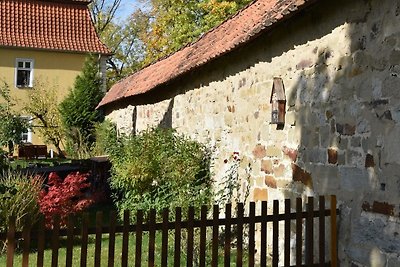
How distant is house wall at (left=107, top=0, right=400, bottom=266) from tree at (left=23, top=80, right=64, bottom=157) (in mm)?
14943

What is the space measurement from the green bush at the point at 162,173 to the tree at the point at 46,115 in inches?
521

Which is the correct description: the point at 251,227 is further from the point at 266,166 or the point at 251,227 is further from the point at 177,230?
the point at 266,166

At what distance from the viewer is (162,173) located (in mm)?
7844

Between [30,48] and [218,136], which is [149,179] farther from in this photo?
[30,48]

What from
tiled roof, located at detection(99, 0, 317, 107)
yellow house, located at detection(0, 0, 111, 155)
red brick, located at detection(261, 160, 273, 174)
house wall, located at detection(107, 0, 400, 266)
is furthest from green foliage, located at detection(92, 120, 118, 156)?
red brick, located at detection(261, 160, 273, 174)

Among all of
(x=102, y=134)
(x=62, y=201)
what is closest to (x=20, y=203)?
(x=62, y=201)

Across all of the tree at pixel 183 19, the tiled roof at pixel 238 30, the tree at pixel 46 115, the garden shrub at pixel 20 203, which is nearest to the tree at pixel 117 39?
the tree at pixel 183 19

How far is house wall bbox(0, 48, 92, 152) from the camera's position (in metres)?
22.8

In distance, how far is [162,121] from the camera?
1080 centimetres

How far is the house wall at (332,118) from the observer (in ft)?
13.6

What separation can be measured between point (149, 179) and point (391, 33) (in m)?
4.64

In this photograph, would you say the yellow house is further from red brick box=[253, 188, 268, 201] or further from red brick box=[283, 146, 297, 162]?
red brick box=[283, 146, 297, 162]

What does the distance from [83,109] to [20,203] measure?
541 inches

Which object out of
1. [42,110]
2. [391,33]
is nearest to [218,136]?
[391,33]
